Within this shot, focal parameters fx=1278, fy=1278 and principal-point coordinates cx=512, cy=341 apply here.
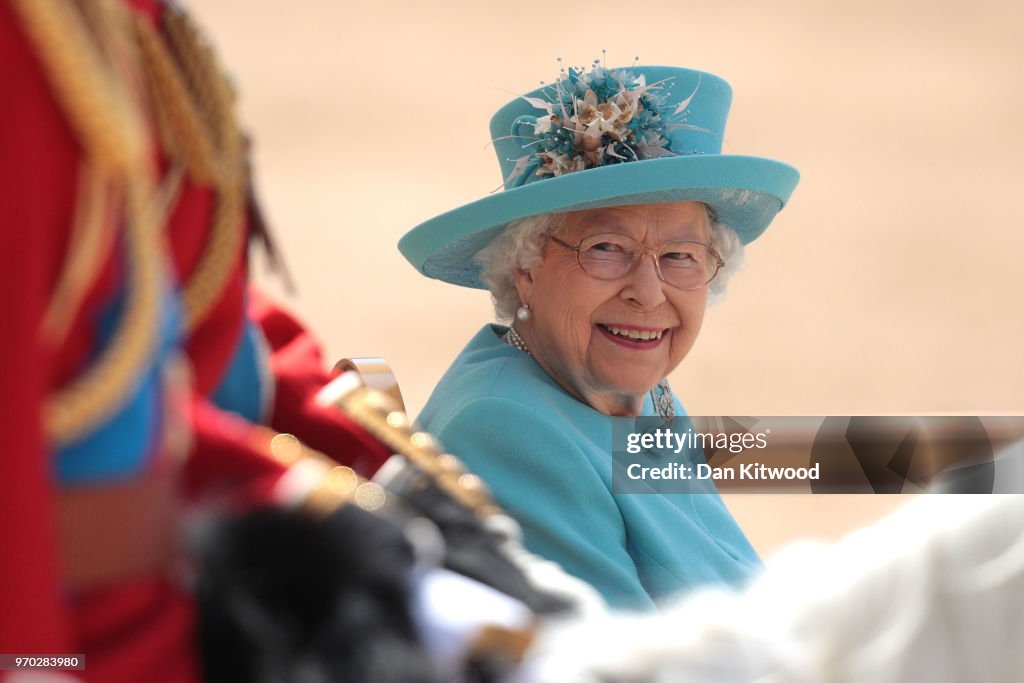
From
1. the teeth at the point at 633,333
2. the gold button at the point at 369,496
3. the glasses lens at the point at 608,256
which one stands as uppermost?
the glasses lens at the point at 608,256

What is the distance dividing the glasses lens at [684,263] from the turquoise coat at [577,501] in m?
0.35

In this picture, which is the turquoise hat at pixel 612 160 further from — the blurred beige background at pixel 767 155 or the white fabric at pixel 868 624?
the blurred beige background at pixel 767 155

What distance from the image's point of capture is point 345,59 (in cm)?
1062

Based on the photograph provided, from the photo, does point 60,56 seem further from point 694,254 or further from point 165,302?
point 694,254

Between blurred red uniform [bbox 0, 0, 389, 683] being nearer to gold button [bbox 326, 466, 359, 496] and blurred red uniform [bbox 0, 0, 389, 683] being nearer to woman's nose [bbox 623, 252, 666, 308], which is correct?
gold button [bbox 326, 466, 359, 496]

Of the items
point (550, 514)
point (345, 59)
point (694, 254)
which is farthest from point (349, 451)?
point (345, 59)

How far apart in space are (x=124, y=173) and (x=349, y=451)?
→ 19.8 inches

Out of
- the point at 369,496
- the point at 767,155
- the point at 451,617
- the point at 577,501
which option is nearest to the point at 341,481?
the point at 369,496

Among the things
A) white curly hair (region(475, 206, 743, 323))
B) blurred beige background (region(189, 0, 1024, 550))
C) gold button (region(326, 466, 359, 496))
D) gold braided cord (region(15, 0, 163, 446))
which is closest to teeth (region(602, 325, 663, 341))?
white curly hair (region(475, 206, 743, 323))

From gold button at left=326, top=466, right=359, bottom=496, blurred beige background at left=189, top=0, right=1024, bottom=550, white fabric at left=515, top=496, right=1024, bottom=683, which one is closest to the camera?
white fabric at left=515, top=496, right=1024, bottom=683

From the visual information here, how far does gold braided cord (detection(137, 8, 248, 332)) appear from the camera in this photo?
950mm

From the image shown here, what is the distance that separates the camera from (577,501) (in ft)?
7.45

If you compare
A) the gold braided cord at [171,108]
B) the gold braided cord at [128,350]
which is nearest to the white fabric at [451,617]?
the gold braided cord at [128,350]

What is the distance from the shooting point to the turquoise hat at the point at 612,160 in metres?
2.49
